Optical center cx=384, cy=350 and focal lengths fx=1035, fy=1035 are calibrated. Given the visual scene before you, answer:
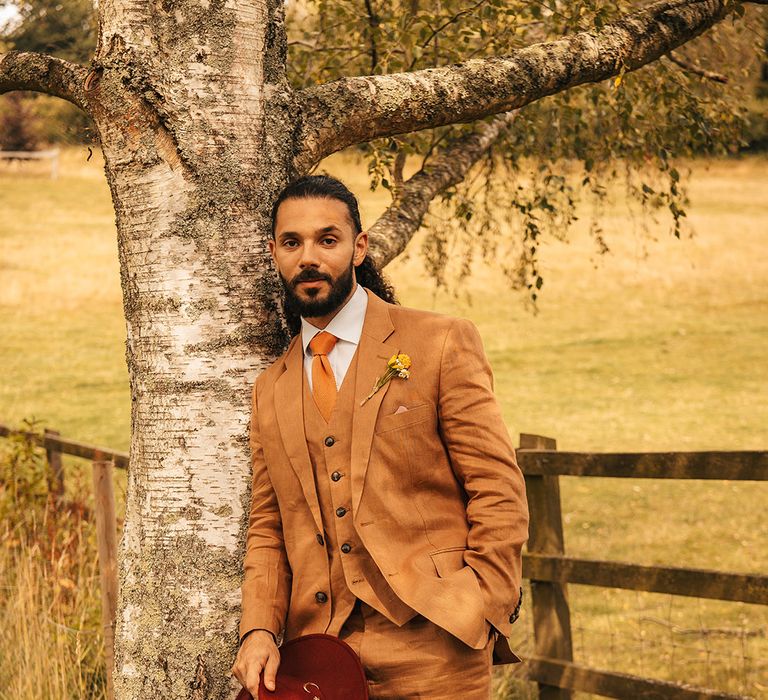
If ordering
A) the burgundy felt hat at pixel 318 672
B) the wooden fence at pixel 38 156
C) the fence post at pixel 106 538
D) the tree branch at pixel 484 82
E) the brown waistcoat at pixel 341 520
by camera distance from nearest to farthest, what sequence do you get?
the burgundy felt hat at pixel 318 672
the brown waistcoat at pixel 341 520
the tree branch at pixel 484 82
the fence post at pixel 106 538
the wooden fence at pixel 38 156

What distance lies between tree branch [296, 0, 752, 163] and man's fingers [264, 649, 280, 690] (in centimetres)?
155

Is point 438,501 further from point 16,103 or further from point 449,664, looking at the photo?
point 16,103

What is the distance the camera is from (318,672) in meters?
2.52

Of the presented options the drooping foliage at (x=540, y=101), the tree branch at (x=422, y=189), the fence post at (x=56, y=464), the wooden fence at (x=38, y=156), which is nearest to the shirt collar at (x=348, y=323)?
the tree branch at (x=422, y=189)

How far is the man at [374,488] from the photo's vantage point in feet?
8.29

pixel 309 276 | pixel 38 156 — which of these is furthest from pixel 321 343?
pixel 38 156

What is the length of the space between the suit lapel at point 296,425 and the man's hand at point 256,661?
32cm

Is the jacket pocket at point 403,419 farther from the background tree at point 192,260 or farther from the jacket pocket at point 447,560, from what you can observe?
the background tree at point 192,260

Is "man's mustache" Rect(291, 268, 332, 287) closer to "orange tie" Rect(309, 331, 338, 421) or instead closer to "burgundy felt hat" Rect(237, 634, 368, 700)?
"orange tie" Rect(309, 331, 338, 421)

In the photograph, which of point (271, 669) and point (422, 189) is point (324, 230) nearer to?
point (271, 669)

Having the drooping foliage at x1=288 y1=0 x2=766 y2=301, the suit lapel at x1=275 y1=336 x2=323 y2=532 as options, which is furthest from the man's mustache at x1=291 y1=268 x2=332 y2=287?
the drooping foliage at x1=288 y1=0 x2=766 y2=301

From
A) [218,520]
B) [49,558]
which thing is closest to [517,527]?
[218,520]

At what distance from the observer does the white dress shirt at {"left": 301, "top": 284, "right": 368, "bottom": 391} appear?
2.78 m

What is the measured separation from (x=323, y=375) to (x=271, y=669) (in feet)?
2.47
